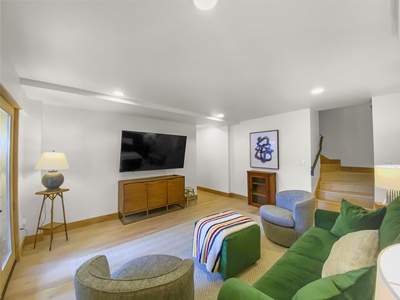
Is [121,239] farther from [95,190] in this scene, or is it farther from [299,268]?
[299,268]

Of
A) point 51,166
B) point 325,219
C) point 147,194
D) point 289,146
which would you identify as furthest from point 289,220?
point 51,166

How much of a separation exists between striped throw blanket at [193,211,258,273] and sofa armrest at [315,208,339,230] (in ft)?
2.87

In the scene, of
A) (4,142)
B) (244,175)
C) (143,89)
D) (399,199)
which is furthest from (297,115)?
(4,142)

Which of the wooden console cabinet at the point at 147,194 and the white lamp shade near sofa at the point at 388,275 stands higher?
the white lamp shade near sofa at the point at 388,275

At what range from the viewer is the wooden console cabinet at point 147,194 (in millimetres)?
3646

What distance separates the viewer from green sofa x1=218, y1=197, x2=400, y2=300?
0.89 meters

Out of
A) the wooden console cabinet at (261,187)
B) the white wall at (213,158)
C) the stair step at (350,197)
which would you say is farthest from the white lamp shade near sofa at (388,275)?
the white wall at (213,158)

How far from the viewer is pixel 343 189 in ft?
13.8

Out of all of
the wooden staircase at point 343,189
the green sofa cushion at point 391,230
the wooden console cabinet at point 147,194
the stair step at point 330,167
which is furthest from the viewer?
the stair step at point 330,167

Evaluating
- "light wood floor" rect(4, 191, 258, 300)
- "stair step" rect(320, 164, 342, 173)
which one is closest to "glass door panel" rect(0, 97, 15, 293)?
"light wood floor" rect(4, 191, 258, 300)

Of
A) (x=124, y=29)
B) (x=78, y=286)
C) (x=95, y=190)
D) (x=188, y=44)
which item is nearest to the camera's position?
(x=78, y=286)

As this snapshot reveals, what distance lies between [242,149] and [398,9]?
4235mm

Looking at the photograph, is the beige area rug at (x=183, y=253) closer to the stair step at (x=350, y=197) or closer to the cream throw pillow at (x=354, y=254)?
the cream throw pillow at (x=354, y=254)

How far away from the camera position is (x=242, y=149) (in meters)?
5.34
